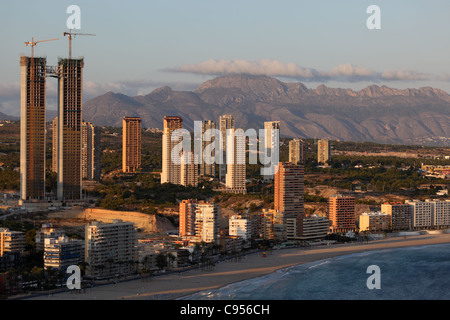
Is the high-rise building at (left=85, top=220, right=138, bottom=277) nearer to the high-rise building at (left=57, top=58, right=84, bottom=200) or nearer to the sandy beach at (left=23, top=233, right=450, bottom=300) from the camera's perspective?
the sandy beach at (left=23, top=233, right=450, bottom=300)

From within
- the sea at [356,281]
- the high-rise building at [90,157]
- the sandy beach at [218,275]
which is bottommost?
the sea at [356,281]

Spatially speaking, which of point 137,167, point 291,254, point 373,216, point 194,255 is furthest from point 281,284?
point 137,167

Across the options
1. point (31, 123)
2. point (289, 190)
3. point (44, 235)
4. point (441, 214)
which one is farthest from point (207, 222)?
point (441, 214)

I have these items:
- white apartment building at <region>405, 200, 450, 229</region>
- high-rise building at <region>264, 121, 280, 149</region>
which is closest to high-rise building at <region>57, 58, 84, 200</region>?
white apartment building at <region>405, 200, 450, 229</region>

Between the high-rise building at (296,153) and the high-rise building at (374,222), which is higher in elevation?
the high-rise building at (296,153)

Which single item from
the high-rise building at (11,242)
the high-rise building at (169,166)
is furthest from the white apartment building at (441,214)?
the high-rise building at (11,242)

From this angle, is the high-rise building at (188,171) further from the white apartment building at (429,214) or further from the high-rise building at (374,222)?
the white apartment building at (429,214)

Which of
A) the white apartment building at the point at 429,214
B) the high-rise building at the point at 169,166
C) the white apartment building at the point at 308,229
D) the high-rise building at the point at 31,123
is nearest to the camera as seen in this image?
the white apartment building at the point at 308,229
